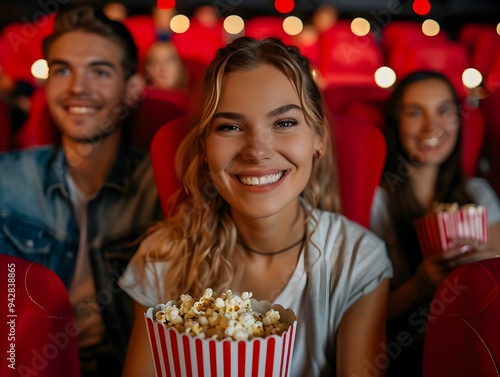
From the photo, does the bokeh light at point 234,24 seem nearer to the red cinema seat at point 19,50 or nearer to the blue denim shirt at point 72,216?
the red cinema seat at point 19,50

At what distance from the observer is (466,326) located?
3.12ft

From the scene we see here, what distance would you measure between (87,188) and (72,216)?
10 cm

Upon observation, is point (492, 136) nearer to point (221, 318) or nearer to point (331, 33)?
point (221, 318)

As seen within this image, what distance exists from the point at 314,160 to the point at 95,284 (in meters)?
0.69

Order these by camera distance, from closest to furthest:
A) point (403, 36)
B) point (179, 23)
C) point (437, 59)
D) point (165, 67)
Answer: point (165, 67), point (437, 59), point (403, 36), point (179, 23)

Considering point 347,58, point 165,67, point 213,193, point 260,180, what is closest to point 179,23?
point 347,58

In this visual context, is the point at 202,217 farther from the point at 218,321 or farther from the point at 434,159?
the point at 434,159

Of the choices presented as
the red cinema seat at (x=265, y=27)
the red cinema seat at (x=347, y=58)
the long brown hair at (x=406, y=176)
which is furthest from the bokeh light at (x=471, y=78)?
the long brown hair at (x=406, y=176)

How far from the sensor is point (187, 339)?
33.9 inches

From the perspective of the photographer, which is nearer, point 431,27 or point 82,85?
point 82,85

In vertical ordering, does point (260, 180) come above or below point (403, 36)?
below

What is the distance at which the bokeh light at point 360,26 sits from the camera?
4402 millimetres

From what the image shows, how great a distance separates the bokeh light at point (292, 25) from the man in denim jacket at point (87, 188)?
284cm

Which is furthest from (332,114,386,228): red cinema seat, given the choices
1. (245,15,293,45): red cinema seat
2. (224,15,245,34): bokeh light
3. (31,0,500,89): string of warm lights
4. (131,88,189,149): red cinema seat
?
(224,15,245,34): bokeh light
